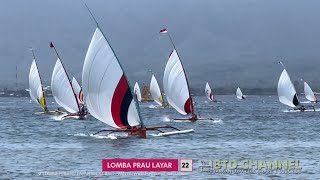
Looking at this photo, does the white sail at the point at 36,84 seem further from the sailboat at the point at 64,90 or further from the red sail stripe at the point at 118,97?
the red sail stripe at the point at 118,97

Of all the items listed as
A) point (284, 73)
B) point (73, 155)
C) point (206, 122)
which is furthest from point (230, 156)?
point (284, 73)

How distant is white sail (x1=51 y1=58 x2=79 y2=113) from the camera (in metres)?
91.7

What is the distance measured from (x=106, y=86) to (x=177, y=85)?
87.8 feet

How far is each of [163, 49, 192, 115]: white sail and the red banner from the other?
34580 mm

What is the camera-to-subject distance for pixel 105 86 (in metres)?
56.1

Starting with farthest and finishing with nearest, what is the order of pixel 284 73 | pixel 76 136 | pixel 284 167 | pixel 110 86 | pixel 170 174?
1. pixel 284 73
2. pixel 76 136
3. pixel 110 86
4. pixel 284 167
5. pixel 170 174

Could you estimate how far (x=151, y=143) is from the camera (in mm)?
57719

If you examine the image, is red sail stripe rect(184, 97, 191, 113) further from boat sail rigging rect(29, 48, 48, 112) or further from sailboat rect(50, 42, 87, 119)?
boat sail rigging rect(29, 48, 48, 112)

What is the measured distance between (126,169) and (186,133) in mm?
28330

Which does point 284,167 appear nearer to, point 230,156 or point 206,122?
point 230,156

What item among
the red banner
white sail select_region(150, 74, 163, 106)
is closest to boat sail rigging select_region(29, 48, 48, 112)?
the red banner

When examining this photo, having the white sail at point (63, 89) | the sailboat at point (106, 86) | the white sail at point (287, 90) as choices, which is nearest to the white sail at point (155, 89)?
the white sail at point (287, 90)

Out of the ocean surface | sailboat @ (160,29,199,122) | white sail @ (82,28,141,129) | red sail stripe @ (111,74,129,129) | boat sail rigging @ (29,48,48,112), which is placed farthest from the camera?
boat sail rigging @ (29,48,48,112)

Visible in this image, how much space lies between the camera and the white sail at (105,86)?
2196 inches
